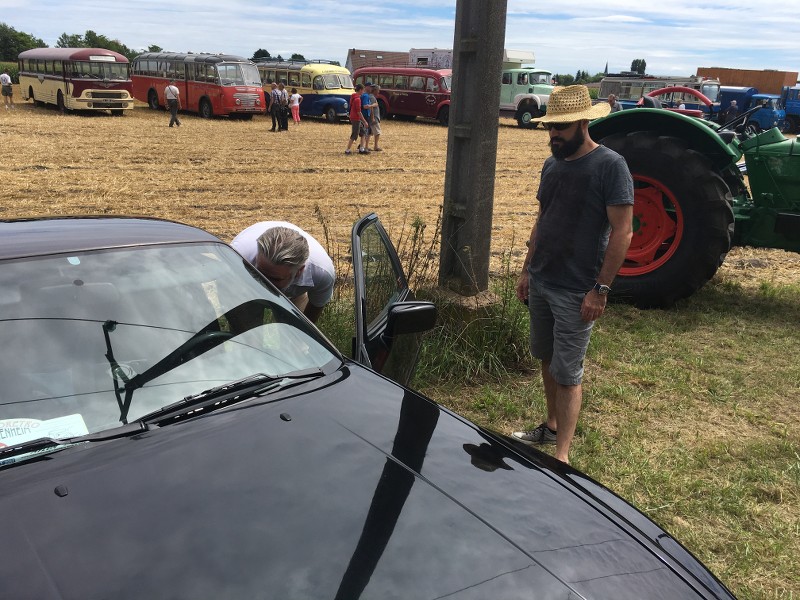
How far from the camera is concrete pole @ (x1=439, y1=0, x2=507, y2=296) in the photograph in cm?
441

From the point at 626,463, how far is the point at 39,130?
1910 cm

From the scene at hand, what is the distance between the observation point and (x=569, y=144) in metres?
3.34

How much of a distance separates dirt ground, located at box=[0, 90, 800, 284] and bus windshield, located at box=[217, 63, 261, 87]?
365 centimetres

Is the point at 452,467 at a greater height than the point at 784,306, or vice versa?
the point at 452,467

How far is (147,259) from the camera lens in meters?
2.49

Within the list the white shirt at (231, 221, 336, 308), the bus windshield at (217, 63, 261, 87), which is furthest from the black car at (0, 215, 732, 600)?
the bus windshield at (217, 63, 261, 87)

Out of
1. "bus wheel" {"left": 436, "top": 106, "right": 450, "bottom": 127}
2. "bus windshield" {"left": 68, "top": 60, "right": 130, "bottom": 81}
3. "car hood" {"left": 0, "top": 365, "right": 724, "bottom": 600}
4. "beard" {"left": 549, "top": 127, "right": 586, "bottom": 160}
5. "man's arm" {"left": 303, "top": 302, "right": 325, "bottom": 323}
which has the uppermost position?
"bus windshield" {"left": 68, "top": 60, "right": 130, "bottom": 81}

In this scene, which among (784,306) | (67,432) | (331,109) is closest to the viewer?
(67,432)

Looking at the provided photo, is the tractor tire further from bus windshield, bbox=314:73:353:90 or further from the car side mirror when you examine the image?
bus windshield, bbox=314:73:353:90

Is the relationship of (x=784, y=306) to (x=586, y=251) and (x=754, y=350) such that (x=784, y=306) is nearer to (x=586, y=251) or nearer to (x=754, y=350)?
(x=754, y=350)

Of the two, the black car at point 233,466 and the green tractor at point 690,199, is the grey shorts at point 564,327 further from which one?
the green tractor at point 690,199

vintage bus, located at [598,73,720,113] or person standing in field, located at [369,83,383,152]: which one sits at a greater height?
vintage bus, located at [598,73,720,113]

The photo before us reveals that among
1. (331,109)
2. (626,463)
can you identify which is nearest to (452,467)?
(626,463)

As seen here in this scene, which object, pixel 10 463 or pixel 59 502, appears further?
pixel 10 463
